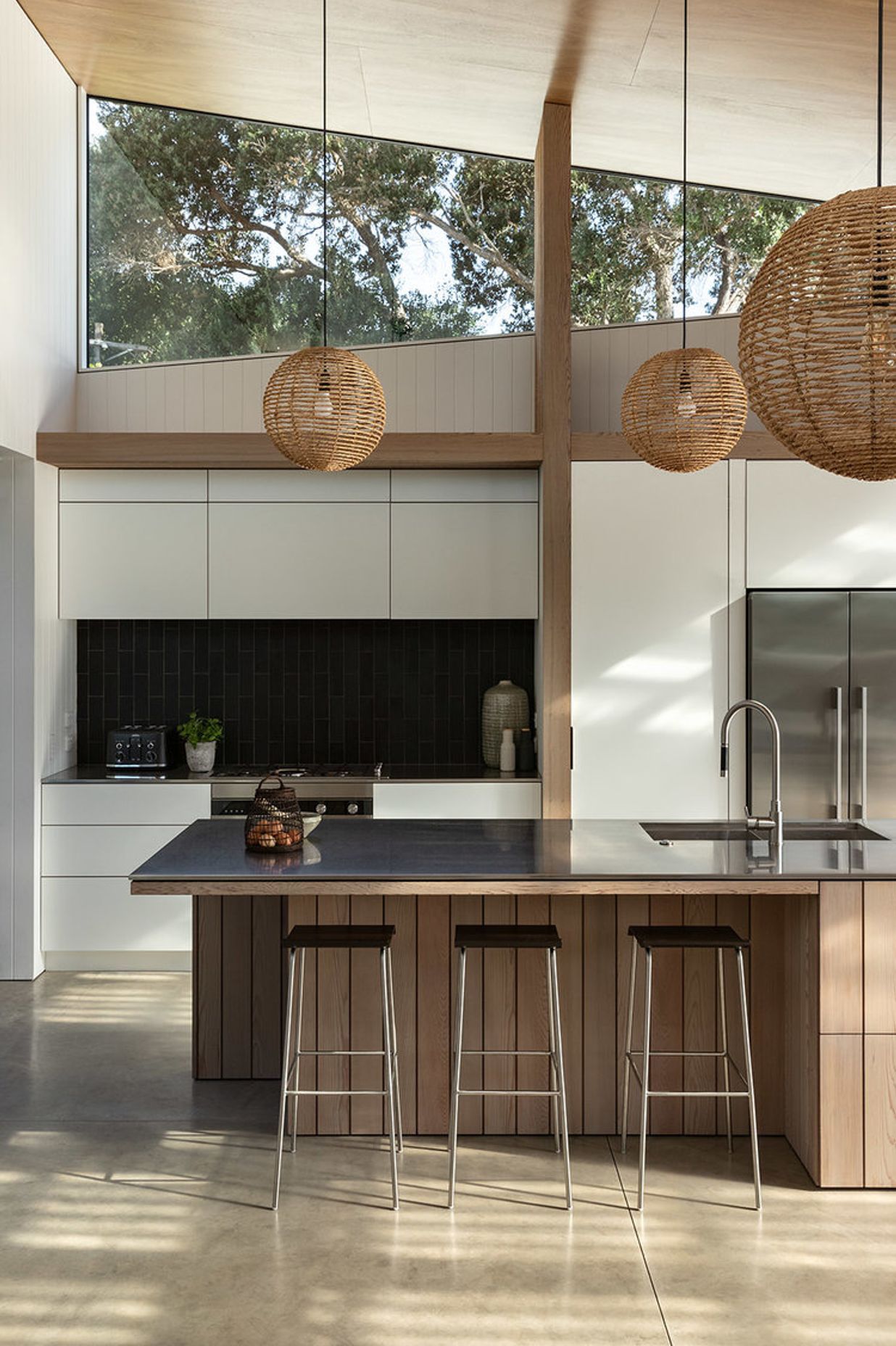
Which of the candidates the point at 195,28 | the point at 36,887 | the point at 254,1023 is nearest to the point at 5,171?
the point at 195,28

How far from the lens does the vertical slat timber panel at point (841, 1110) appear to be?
3232 millimetres

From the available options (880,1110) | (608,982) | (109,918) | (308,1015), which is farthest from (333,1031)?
(109,918)

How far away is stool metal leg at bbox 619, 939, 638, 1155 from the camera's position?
138 inches

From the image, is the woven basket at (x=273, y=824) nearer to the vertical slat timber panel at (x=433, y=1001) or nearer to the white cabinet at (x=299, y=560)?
the vertical slat timber panel at (x=433, y=1001)

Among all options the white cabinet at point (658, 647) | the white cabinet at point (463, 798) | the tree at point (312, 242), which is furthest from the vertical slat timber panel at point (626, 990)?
the tree at point (312, 242)

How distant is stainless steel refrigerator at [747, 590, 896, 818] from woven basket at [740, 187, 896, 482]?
297 centimetres

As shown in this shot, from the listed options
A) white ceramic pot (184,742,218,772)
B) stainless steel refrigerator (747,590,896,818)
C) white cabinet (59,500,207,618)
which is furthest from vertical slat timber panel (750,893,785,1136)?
white cabinet (59,500,207,618)

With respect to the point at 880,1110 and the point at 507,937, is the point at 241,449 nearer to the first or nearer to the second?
the point at 507,937

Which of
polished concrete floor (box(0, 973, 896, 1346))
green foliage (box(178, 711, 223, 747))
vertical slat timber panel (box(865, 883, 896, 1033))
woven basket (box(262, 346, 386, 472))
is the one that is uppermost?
woven basket (box(262, 346, 386, 472))

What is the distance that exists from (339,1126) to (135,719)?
3.00 metres

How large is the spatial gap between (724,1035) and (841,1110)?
1.34 feet

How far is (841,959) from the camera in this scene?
325 centimetres

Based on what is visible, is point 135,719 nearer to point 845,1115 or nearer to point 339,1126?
point 339,1126

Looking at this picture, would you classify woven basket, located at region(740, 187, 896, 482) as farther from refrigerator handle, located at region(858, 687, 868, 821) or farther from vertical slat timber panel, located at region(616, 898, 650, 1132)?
refrigerator handle, located at region(858, 687, 868, 821)
